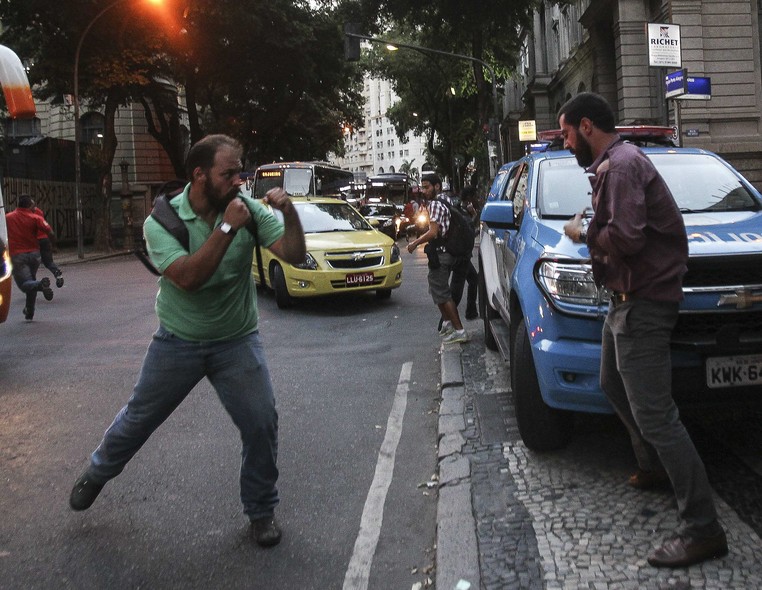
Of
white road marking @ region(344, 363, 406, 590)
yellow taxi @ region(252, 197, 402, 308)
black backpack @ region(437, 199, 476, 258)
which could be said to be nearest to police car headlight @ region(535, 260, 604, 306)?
white road marking @ region(344, 363, 406, 590)

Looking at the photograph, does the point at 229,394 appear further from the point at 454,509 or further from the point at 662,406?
the point at 662,406

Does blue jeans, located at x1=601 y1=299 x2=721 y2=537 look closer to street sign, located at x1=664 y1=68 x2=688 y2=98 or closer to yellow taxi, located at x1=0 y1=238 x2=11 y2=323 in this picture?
yellow taxi, located at x1=0 y1=238 x2=11 y2=323

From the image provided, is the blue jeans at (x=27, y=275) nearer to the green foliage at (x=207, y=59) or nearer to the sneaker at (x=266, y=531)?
the sneaker at (x=266, y=531)

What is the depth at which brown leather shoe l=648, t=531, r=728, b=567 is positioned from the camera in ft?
10.2

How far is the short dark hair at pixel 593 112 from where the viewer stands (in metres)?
3.31

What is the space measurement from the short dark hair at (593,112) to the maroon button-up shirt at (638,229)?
0.57 ft

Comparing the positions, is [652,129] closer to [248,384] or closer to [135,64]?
[248,384]

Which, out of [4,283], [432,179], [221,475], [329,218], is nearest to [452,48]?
[329,218]

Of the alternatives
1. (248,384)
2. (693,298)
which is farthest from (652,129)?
(248,384)

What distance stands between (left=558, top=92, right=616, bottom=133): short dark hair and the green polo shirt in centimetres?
131

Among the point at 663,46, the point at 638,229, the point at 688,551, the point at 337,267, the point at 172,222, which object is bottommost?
the point at 688,551

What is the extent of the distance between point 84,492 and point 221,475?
0.91 m

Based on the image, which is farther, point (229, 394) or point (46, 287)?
point (46, 287)

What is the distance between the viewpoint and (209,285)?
3590 mm
